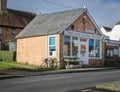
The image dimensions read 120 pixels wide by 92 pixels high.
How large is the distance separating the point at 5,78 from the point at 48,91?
846 centimetres

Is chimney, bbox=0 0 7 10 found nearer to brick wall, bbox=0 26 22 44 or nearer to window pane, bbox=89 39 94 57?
brick wall, bbox=0 26 22 44

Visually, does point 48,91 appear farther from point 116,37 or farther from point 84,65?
point 116,37

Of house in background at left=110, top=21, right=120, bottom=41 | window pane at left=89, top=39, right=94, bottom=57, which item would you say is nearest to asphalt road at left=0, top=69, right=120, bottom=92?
window pane at left=89, top=39, right=94, bottom=57

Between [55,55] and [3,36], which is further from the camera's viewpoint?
[3,36]

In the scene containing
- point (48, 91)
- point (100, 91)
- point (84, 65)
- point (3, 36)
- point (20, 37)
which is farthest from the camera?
point (3, 36)

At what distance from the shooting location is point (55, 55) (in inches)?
1331

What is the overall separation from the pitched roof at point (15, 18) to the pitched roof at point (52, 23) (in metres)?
16.9

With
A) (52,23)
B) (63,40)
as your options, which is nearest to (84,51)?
(63,40)

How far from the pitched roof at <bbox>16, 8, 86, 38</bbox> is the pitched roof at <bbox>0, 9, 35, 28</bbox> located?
16.9 meters

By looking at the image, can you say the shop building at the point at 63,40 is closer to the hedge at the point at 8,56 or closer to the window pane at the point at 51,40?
the window pane at the point at 51,40

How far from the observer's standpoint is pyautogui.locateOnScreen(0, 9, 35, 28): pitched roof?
57594 mm

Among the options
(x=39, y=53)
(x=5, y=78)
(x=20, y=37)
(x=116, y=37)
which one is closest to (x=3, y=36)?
(x=20, y=37)

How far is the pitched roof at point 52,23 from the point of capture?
114 ft

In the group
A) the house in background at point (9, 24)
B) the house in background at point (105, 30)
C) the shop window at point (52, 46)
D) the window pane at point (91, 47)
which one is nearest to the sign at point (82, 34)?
the window pane at point (91, 47)
